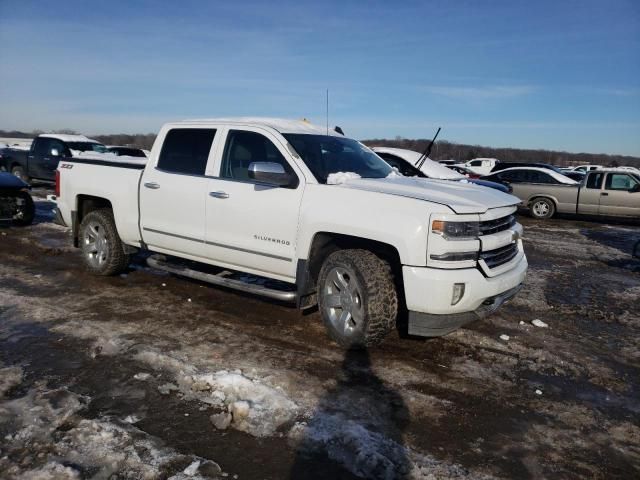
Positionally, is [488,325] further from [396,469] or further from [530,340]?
[396,469]

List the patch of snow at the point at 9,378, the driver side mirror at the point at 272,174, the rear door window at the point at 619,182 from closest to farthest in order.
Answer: the patch of snow at the point at 9,378 → the driver side mirror at the point at 272,174 → the rear door window at the point at 619,182

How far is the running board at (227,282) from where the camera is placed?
15.6 feet

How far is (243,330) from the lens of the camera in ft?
16.2

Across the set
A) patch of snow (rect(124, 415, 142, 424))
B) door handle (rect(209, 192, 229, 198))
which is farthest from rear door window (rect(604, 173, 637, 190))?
patch of snow (rect(124, 415, 142, 424))

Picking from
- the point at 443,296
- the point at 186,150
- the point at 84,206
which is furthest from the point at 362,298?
the point at 84,206

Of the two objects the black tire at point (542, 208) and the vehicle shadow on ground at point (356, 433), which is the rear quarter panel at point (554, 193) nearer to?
the black tire at point (542, 208)

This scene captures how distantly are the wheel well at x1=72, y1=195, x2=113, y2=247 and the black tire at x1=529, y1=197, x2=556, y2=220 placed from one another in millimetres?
13295

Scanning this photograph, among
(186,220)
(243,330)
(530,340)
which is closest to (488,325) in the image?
(530,340)

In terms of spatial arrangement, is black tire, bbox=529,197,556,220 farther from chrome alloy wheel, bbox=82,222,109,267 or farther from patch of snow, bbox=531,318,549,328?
chrome alloy wheel, bbox=82,222,109,267

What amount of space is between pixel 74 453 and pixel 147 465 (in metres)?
0.44

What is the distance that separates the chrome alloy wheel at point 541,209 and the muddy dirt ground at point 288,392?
10300 mm

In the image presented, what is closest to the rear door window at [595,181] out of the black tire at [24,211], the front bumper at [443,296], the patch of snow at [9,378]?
the front bumper at [443,296]

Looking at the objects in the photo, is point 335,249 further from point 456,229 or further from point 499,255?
point 499,255

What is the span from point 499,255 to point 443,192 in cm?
74
